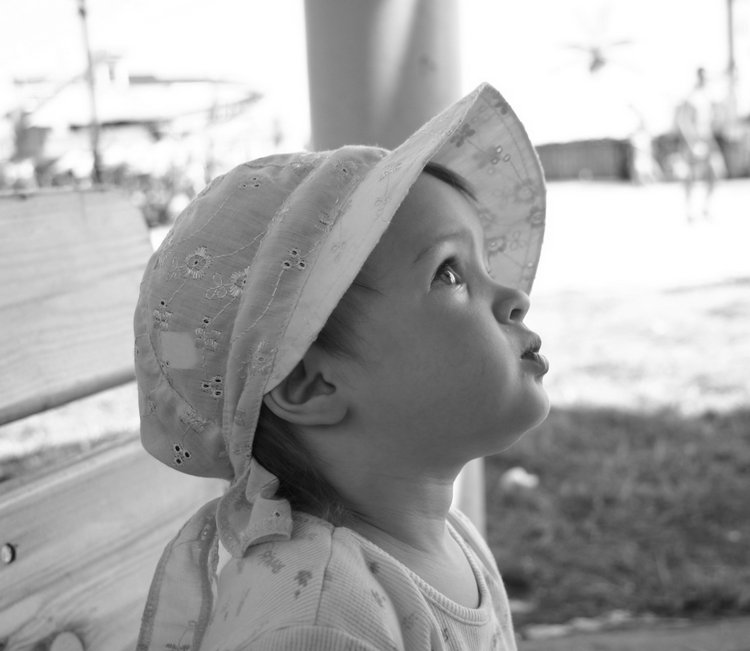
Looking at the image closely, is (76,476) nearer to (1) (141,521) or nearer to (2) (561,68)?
(1) (141,521)

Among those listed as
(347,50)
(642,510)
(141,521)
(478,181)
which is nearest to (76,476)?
(141,521)

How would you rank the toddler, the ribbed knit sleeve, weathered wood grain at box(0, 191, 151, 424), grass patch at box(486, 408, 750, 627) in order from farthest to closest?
grass patch at box(486, 408, 750, 627), weathered wood grain at box(0, 191, 151, 424), the toddler, the ribbed knit sleeve

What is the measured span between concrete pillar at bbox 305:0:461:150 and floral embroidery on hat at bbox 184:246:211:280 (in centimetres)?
81

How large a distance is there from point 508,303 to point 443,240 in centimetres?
10

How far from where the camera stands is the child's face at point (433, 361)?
3.50 ft

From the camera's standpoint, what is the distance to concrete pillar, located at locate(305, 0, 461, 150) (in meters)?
1.79

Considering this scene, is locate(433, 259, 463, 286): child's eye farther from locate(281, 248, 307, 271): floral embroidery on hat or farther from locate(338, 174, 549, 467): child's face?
locate(281, 248, 307, 271): floral embroidery on hat

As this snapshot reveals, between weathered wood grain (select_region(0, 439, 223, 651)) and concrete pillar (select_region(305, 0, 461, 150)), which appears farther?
concrete pillar (select_region(305, 0, 461, 150))

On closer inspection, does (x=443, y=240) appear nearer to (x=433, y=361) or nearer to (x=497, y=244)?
(x=433, y=361)

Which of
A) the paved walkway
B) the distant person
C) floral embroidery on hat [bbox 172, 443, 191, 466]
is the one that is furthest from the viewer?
the distant person

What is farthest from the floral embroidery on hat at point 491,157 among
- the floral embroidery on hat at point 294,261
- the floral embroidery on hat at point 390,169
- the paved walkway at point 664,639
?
the paved walkway at point 664,639

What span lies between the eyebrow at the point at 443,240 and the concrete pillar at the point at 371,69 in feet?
2.30

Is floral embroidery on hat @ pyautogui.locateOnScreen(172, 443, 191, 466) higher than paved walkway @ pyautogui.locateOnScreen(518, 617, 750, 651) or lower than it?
higher

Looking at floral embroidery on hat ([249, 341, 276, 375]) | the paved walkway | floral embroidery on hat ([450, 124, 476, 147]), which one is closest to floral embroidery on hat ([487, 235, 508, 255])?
floral embroidery on hat ([450, 124, 476, 147])
